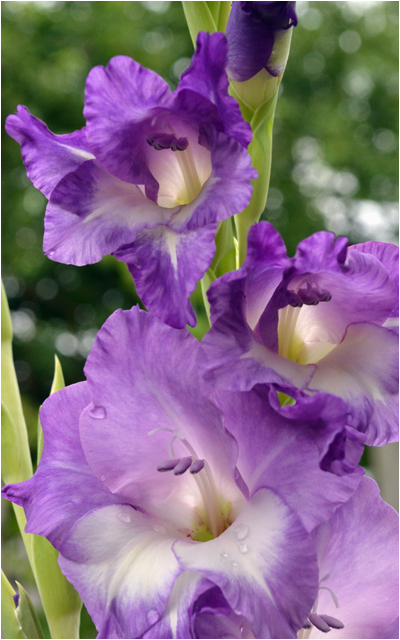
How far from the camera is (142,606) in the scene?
48cm

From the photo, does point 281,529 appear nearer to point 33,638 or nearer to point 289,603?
point 289,603

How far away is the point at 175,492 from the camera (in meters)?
0.58

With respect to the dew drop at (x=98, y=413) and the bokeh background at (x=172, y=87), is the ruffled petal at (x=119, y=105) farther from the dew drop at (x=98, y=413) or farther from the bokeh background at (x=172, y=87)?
the bokeh background at (x=172, y=87)

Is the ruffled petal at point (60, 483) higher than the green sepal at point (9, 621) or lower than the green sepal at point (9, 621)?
higher

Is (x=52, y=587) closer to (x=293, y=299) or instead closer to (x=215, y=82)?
(x=293, y=299)

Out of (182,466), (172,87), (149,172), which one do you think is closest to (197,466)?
(182,466)

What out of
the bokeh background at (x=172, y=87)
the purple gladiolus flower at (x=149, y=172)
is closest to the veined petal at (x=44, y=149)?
the purple gladiolus flower at (x=149, y=172)

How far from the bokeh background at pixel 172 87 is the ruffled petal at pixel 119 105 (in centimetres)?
442

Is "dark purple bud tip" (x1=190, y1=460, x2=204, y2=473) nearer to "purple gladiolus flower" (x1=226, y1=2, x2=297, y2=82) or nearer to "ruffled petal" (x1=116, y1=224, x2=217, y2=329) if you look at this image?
"ruffled petal" (x1=116, y1=224, x2=217, y2=329)

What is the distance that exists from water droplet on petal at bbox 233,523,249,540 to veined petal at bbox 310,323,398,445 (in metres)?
0.11

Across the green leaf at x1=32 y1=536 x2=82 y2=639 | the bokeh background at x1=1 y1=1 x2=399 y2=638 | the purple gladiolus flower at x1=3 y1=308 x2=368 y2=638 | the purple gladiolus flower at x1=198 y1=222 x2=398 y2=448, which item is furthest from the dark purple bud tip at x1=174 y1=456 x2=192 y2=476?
the bokeh background at x1=1 y1=1 x2=399 y2=638

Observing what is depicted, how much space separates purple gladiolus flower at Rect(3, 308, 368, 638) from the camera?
44cm

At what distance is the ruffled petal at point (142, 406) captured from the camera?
0.50 m

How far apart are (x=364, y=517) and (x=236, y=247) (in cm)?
26
